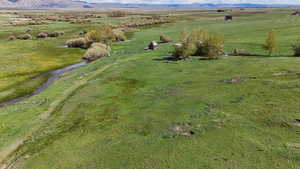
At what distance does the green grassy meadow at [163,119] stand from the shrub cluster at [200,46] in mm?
5012

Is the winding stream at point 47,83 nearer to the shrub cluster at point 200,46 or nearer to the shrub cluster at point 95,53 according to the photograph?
the shrub cluster at point 95,53

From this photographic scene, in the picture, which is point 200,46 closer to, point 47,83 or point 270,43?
point 270,43

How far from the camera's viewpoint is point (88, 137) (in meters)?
20.1

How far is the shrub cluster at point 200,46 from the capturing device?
1738 inches

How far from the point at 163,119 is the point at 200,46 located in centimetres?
2959

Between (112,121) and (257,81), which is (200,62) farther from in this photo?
(112,121)

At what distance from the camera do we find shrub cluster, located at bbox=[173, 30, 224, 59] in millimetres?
44156

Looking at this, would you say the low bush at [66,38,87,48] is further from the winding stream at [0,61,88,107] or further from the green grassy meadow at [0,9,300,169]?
the green grassy meadow at [0,9,300,169]

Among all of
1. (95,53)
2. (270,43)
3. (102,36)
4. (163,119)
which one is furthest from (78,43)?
(163,119)

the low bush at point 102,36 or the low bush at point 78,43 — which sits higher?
the low bush at point 102,36

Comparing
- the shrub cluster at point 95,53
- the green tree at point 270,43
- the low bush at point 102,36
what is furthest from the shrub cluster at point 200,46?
the low bush at point 102,36

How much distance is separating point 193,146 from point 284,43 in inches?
1724

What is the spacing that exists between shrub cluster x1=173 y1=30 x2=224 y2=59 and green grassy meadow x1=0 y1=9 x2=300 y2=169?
5012 millimetres

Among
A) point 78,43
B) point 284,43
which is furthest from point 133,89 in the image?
point 78,43
